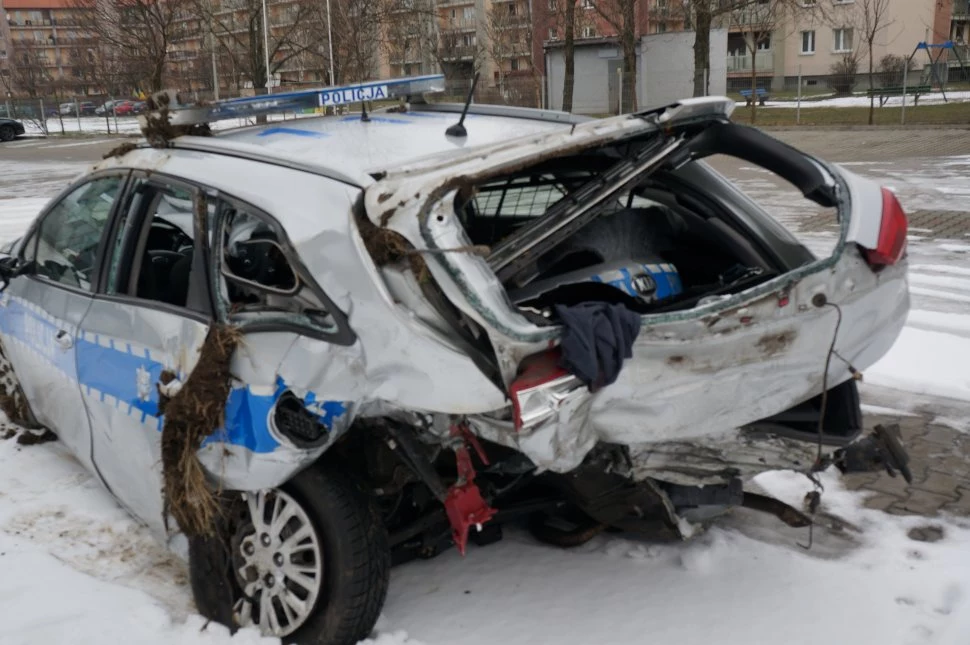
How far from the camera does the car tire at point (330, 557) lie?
3.11m

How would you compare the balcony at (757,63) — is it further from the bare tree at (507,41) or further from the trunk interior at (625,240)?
the trunk interior at (625,240)

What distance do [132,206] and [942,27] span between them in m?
55.3

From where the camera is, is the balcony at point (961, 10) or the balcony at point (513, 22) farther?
the balcony at point (961, 10)

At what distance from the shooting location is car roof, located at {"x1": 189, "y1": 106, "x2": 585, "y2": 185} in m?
3.28

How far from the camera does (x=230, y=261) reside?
3.40 m

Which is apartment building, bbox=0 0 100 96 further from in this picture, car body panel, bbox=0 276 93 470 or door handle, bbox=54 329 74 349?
door handle, bbox=54 329 74 349

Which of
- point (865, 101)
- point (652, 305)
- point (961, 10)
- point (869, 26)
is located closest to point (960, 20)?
point (961, 10)

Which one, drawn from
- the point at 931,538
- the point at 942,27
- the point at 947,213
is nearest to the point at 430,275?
the point at 931,538

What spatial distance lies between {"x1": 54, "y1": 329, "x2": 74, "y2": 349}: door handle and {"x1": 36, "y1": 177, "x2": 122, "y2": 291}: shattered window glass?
0.72ft

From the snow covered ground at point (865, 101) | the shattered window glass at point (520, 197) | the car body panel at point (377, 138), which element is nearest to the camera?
the car body panel at point (377, 138)

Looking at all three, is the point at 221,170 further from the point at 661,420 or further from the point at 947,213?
the point at 947,213

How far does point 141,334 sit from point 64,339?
718mm

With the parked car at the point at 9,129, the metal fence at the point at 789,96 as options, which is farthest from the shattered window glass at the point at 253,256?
the parked car at the point at 9,129

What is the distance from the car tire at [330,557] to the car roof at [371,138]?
1059 mm
